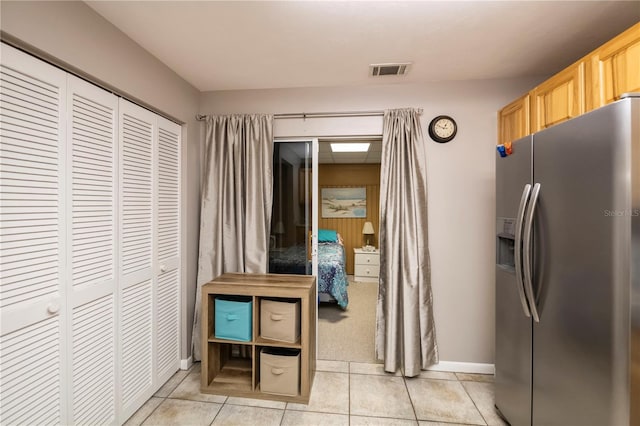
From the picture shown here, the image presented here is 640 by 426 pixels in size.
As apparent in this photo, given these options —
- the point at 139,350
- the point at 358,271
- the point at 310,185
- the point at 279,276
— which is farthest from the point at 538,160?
the point at 358,271

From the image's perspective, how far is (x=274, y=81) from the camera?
239 centimetres

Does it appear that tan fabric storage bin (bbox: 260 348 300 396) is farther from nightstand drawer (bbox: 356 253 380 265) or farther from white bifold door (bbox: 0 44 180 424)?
nightstand drawer (bbox: 356 253 380 265)

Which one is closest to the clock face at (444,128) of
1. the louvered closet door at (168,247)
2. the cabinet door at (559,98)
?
the cabinet door at (559,98)

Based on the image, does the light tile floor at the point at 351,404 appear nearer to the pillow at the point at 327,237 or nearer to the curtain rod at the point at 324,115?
the curtain rod at the point at 324,115

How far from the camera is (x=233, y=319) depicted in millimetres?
2098

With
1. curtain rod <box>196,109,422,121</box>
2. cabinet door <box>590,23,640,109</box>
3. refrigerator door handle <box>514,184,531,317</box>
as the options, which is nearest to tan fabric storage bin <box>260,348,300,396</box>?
refrigerator door handle <box>514,184,531,317</box>

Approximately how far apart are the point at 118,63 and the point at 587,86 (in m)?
2.73

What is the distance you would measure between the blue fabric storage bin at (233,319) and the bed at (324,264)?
0.55m

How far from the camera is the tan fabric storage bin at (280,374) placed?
1999 millimetres

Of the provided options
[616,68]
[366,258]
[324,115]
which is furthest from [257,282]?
[366,258]

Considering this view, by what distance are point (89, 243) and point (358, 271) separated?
4520 millimetres

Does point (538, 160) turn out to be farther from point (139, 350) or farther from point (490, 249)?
point (139, 350)

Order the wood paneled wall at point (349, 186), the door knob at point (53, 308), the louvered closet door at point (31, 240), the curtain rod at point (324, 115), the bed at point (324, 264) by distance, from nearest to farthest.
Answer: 1. the louvered closet door at point (31, 240)
2. the door knob at point (53, 308)
3. the curtain rod at point (324, 115)
4. the bed at point (324, 264)
5. the wood paneled wall at point (349, 186)

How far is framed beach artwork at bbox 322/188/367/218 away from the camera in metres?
5.88
